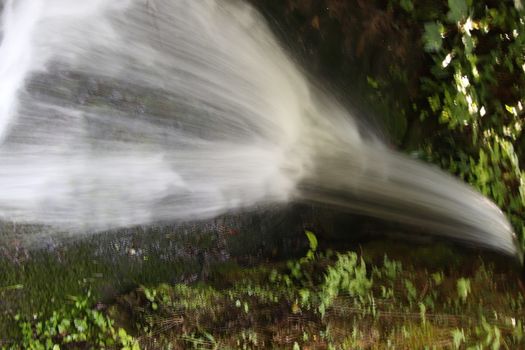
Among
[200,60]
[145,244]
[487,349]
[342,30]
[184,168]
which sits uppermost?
[342,30]

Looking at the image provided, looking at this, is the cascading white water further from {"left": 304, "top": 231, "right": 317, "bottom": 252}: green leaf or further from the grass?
the grass

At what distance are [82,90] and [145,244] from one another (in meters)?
0.98

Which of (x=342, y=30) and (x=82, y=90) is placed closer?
(x=82, y=90)

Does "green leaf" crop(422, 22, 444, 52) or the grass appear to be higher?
"green leaf" crop(422, 22, 444, 52)

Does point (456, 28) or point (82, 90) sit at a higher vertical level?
point (456, 28)

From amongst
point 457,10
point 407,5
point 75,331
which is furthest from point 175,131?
point 457,10

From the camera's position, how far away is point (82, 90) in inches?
113

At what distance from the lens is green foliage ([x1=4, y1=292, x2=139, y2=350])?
2957 millimetres

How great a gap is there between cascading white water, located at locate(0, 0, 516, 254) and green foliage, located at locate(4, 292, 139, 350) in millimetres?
515

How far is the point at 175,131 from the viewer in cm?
302

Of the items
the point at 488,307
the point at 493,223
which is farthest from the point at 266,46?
the point at 488,307

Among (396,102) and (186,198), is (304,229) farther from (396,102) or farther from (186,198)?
(396,102)

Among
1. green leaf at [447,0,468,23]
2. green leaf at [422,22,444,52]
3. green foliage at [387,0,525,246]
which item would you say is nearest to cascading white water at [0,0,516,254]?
green foliage at [387,0,525,246]

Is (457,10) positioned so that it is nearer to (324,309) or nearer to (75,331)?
(324,309)
